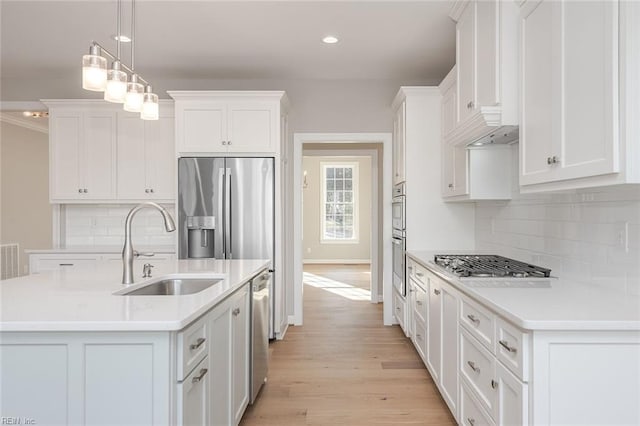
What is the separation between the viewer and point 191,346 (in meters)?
1.55

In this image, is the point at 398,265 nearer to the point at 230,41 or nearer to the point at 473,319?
the point at 473,319

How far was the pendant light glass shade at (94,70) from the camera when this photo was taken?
1.98m

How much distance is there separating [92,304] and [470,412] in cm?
178

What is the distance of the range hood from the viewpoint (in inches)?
93.9

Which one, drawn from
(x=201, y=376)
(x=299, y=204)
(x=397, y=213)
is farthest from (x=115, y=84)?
(x=397, y=213)

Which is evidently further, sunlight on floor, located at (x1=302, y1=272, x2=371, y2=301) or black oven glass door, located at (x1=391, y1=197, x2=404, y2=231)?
sunlight on floor, located at (x1=302, y1=272, x2=371, y2=301)

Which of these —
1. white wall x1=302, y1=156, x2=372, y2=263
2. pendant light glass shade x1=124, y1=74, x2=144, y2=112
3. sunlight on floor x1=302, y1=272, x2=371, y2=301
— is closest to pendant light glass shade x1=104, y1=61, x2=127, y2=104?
pendant light glass shade x1=124, y1=74, x2=144, y2=112

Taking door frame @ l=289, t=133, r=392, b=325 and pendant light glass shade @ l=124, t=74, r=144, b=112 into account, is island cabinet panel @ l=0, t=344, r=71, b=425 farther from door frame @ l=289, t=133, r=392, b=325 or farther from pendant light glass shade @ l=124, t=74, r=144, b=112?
door frame @ l=289, t=133, r=392, b=325

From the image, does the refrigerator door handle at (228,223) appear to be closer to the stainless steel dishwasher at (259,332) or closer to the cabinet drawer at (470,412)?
the stainless steel dishwasher at (259,332)

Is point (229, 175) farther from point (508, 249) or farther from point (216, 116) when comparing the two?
point (508, 249)

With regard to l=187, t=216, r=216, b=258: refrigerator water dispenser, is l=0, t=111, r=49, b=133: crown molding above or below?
above

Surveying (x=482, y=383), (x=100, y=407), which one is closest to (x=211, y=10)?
(x=100, y=407)

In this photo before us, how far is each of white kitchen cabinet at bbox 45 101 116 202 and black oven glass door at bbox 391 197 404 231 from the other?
9.65 ft

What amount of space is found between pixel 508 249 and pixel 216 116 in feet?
9.23
